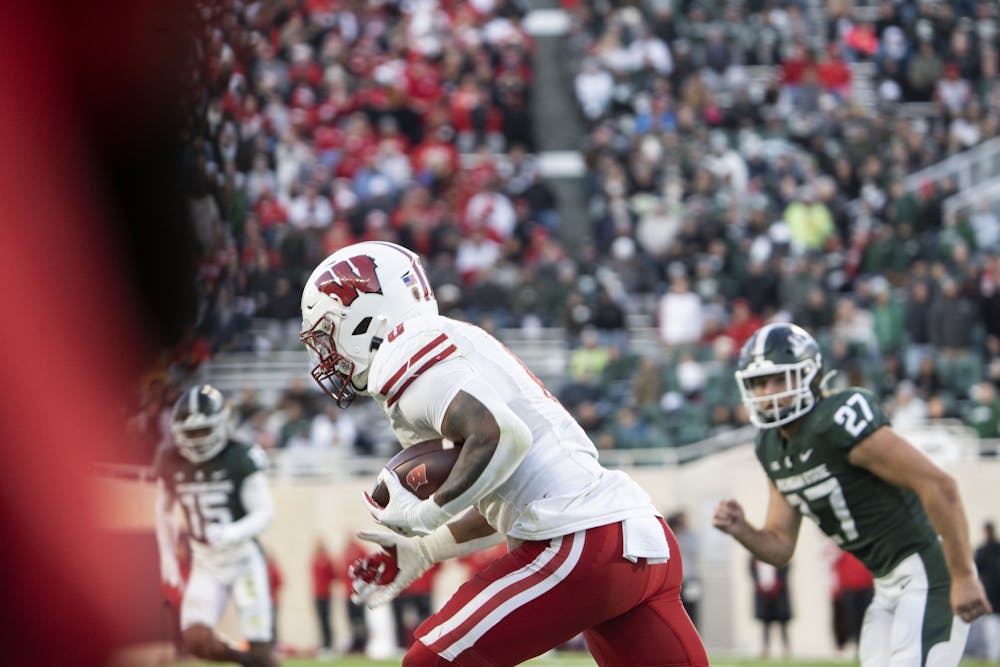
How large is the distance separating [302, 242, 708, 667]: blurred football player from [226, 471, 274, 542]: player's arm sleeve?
338 centimetres

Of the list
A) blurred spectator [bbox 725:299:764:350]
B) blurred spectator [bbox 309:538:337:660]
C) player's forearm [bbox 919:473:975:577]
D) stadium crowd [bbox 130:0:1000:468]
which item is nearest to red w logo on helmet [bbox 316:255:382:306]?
player's forearm [bbox 919:473:975:577]

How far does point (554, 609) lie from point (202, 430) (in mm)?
3895

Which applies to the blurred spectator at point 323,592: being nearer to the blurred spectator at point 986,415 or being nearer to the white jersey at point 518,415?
the blurred spectator at point 986,415

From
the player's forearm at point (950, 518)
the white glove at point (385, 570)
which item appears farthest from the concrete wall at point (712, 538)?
the white glove at point (385, 570)

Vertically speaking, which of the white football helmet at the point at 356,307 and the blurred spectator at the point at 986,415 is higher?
the white football helmet at the point at 356,307

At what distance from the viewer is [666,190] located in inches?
615

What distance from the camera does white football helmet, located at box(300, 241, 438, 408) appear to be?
3566 millimetres

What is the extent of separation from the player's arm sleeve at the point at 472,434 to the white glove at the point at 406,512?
1.1 inches

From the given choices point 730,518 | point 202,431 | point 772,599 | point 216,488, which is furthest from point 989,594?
point 730,518

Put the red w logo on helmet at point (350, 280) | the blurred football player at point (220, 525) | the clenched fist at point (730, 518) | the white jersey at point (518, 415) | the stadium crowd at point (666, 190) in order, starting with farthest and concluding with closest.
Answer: the stadium crowd at point (666, 190) < the blurred football player at point (220, 525) < the clenched fist at point (730, 518) < the red w logo on helmet at point (350, 280) < the white jersey at point (518, 415)

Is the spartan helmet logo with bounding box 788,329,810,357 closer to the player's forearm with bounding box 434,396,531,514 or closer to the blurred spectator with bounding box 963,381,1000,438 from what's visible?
the player's forearm with bounding box 434,396,531,514

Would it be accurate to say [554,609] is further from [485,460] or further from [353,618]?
[353,618]

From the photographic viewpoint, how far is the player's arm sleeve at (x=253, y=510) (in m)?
6.94

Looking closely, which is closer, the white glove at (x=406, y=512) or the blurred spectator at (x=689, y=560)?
the white glove at (x=406, y=512)
